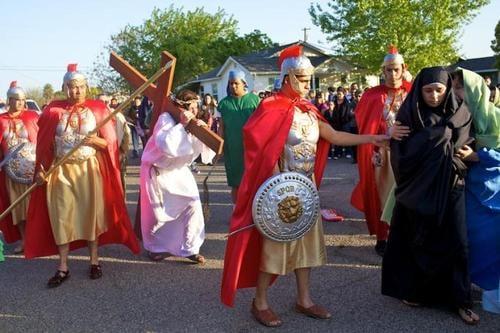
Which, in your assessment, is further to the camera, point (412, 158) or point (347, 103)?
point (347, 103)

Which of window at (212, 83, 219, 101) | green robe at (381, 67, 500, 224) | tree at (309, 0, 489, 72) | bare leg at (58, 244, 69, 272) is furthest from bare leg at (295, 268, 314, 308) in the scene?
window at (212, 83, 219, 101)

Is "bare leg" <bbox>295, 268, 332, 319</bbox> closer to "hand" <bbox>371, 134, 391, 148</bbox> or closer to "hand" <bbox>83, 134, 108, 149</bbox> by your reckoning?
"hand" <bbox>371, 134, 391, 148</bbox>

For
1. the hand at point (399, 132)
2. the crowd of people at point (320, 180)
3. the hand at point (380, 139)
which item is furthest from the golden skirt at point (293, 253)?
the hand at point (399, 132)

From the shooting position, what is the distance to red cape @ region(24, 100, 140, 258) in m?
4.85

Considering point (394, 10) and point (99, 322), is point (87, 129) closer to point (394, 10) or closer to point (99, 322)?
point (99, 322)

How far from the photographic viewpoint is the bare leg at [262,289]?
12.4ft

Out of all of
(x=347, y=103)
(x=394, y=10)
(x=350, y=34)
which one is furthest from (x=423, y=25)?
(x=347, y=103)

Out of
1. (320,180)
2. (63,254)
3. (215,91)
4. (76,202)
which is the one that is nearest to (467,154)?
(320,180)

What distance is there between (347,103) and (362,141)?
969 cm

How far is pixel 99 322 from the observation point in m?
3.98

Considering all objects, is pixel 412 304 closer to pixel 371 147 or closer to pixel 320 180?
pixel 320 180

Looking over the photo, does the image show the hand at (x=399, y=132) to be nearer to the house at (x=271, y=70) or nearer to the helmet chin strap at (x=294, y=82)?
the helmet chin strap at (x=294, y=82)

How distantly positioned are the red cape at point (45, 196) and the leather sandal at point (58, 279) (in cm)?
24

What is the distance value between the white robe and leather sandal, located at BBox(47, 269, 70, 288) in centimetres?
92
